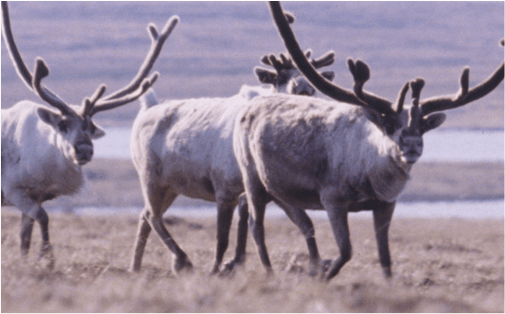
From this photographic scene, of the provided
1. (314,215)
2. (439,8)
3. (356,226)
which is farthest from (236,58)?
(356,226)

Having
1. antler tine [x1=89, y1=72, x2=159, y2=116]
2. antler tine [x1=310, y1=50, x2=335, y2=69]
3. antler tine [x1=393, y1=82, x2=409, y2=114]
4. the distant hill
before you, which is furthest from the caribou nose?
the distant hill

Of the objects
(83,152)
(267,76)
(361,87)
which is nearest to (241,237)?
(83,152)

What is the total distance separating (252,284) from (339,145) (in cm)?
164

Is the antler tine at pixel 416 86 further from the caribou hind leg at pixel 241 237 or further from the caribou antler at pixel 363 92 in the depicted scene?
the caribou hind leg at pixel 241 237

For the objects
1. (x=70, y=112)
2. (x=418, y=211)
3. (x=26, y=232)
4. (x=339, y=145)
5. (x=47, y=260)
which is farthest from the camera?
(x=418, y=211)

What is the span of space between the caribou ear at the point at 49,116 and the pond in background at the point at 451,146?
55.4 ft

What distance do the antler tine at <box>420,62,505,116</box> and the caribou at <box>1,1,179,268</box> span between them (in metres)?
3.80

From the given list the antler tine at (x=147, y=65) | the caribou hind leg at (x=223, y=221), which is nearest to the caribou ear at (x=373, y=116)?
the caribou hind leg at (x=223, y=221)

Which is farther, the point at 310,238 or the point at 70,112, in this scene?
the point at 70,112

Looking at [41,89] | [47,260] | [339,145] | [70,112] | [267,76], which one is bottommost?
[47,260]

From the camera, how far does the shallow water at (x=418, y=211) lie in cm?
2141

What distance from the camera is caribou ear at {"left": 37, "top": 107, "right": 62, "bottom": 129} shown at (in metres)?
11.4

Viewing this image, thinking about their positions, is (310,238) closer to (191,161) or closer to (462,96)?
(191,161)

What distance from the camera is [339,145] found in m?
8.71
